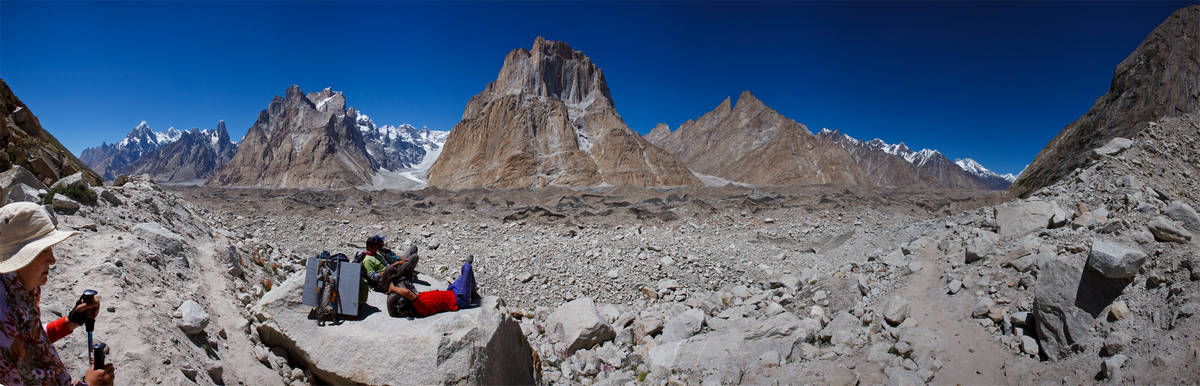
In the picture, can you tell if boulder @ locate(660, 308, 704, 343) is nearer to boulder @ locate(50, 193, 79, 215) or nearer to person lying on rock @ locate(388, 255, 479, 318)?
person lying on rock @ locate(388, 255, 479, 318)

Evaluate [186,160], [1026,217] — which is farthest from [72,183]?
[186,160]

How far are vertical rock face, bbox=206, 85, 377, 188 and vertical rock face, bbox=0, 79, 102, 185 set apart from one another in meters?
89.5

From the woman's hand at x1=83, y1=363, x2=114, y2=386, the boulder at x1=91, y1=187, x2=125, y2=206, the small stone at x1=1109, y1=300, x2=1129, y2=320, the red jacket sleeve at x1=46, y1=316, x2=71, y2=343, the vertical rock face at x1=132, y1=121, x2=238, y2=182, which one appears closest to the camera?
the woman's hand at x1=83, y1=363, x2=114, y2=386

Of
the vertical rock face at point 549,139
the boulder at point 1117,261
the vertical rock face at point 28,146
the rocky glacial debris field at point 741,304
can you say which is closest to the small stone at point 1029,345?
the rocky glacial debris field at point 741,304

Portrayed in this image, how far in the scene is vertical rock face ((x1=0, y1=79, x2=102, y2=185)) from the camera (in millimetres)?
6121

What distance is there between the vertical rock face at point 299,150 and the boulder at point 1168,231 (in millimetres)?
100343

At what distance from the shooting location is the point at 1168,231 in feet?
15.3

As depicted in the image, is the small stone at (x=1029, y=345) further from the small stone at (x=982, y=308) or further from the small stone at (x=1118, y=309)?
the small stone at (x=1118, y=309)

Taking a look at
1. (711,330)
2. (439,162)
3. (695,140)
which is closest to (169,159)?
(439,162)

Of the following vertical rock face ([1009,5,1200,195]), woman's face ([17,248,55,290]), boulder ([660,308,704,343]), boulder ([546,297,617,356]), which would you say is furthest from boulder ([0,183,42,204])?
vertical rock face ([1009,5,1200,195])

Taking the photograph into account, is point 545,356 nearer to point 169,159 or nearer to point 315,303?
point 315,303

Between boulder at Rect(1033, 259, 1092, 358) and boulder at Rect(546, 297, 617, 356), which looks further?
boulder at Rect(546, 297, 617, 356)

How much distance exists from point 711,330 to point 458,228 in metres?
10.4

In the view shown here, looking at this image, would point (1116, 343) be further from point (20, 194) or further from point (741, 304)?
point (20, 194)
